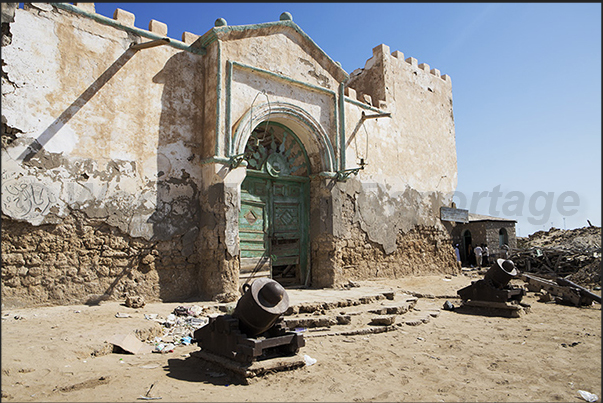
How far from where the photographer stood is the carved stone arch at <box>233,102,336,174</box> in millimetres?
7996

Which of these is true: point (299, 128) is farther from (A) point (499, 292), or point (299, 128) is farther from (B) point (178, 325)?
(A) point (499, 292)

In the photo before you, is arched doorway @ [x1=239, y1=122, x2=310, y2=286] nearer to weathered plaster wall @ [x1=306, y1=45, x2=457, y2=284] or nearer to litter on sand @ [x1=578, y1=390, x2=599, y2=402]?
weathered plaster wall @ [x1=306, y1=45, x2=457, y2=284]

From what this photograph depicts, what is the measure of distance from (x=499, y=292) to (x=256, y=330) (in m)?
5.57

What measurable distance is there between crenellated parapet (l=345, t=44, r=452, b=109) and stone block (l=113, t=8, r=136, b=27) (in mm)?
5934

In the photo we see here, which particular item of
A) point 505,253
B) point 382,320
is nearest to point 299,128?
point 382,320

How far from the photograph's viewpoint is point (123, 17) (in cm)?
716

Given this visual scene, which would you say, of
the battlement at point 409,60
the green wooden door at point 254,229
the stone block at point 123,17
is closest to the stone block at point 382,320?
the green wooden door at point 254,229

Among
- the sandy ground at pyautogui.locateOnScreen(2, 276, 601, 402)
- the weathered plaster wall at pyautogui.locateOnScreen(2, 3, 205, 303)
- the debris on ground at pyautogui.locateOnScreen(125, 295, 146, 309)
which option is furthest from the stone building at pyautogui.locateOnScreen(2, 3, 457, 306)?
the sandy ground at pyautogui.locateOnScreen(2, 276, 601, 402)

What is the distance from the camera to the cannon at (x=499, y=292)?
25.3 ft

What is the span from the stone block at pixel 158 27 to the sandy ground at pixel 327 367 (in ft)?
16.1

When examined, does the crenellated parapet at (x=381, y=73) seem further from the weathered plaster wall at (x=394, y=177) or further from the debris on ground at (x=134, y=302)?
the debris on ground at (x=134, y=302)

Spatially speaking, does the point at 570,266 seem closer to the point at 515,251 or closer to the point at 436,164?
the point at 515,251

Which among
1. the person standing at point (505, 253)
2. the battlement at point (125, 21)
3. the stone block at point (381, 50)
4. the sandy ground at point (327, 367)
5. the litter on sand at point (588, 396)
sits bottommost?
the litter on sand at point (588, 396)

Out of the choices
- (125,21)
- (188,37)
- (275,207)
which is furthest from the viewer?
(275,207)
